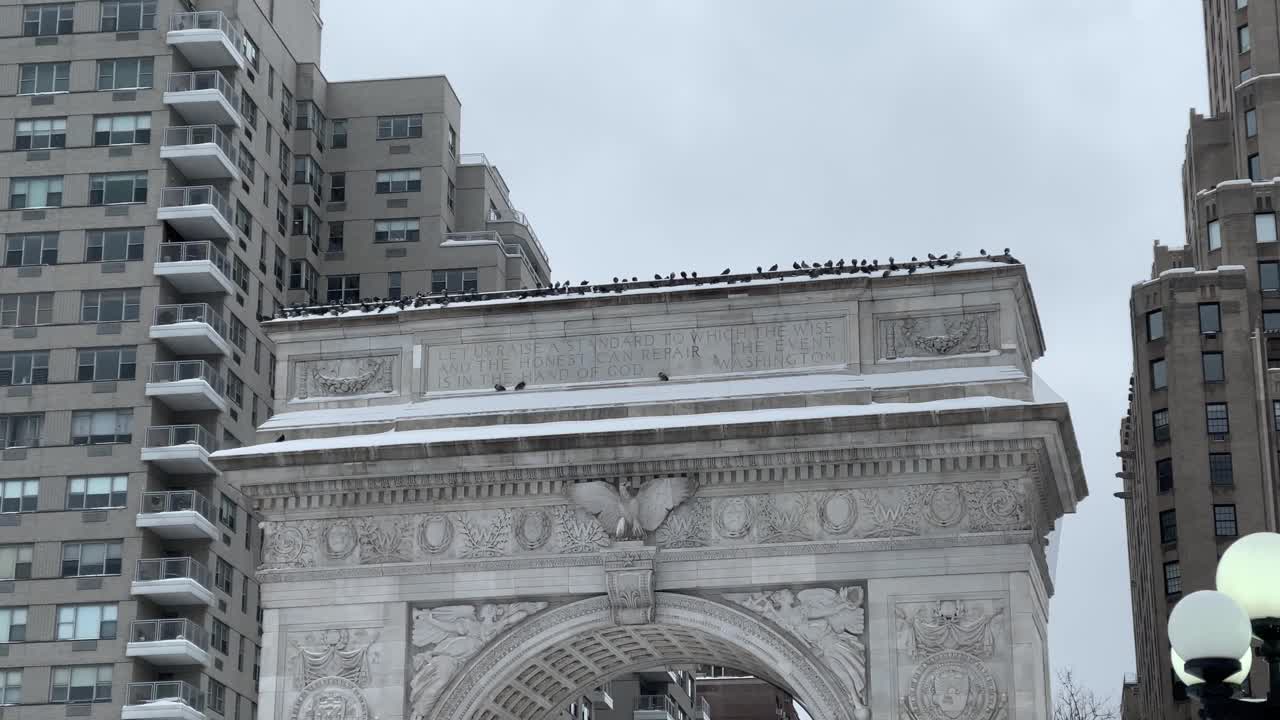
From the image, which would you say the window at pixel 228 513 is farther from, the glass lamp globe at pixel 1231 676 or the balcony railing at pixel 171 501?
the glass lamp globe at pixel 1231 676

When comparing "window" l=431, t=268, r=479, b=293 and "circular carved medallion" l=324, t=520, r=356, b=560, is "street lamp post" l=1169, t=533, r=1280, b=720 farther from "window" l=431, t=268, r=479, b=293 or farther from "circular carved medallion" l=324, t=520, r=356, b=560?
"window" l=431, t=268, r=479, b=293

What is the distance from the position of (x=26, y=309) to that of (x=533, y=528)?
46.8 metres

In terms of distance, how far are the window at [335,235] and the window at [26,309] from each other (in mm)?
16433

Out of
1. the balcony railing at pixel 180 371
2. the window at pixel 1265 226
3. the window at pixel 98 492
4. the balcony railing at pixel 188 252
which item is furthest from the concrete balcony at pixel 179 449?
the window at pixel 1265 226

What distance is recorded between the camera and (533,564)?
3359 centimetres

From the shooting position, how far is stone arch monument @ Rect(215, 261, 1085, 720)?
106 ft

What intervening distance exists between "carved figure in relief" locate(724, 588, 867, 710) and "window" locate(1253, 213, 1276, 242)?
7184 cm

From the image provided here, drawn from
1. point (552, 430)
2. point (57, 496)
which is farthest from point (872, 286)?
point (57, 496)

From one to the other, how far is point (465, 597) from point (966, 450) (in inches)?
340

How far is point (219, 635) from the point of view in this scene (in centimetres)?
7512

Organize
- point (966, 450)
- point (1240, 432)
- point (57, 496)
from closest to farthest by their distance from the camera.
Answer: point (966, 450)
point (57, 496)
point (1240, 432)

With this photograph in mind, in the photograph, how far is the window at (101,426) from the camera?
73.9 meters

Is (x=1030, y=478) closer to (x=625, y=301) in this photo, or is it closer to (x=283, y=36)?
(x=625, y=301)

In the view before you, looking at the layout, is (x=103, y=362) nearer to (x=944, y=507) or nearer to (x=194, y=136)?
(x=194, y=136)
